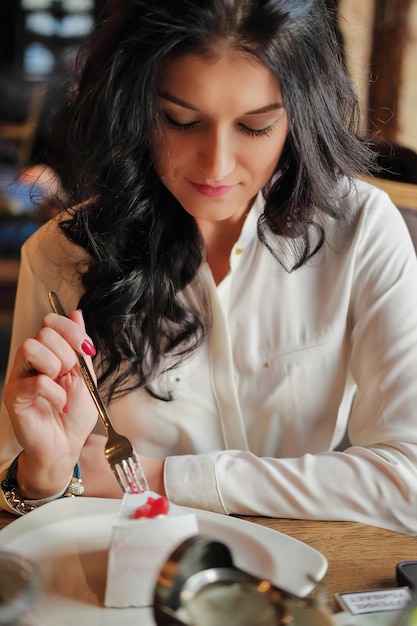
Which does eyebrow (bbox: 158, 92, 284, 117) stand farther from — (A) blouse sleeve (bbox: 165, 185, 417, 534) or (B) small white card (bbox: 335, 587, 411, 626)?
(B) small white card (bbox: 335, 587, 411, 626)

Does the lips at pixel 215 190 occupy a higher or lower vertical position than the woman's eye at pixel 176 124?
lower

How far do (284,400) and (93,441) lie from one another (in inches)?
13.5

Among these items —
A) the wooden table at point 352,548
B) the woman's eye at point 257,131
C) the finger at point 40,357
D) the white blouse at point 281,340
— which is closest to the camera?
the wooden table at point 352,548

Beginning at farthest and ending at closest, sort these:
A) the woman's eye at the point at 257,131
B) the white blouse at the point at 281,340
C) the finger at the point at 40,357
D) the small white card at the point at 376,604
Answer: the white blouse at the point at 281,340, the woman's eye at the point at 257,131, the finger at the point at 40,357, the small white card at the point at 376,604

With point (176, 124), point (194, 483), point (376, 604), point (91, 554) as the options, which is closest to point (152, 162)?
point (176, 124)

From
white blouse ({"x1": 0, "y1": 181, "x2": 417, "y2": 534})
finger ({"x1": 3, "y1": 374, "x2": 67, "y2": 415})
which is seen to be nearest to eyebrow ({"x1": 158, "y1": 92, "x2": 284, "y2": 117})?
white blouse ({"x1": 0, "y1": 181, "x2": 417, "y2": 534})

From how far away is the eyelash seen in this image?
115cm

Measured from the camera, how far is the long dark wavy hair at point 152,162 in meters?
1.12

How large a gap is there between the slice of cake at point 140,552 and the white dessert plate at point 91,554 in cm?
1

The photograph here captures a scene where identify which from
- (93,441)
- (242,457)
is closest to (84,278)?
(93,441)

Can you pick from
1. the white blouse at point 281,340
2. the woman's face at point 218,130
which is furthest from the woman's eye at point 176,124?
the white blouse at point 281,340

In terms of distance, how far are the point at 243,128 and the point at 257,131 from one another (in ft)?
0.07

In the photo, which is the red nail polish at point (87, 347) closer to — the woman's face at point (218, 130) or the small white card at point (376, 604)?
the woman's face at point (218, 130)

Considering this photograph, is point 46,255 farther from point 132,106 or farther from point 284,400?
point 284,400
